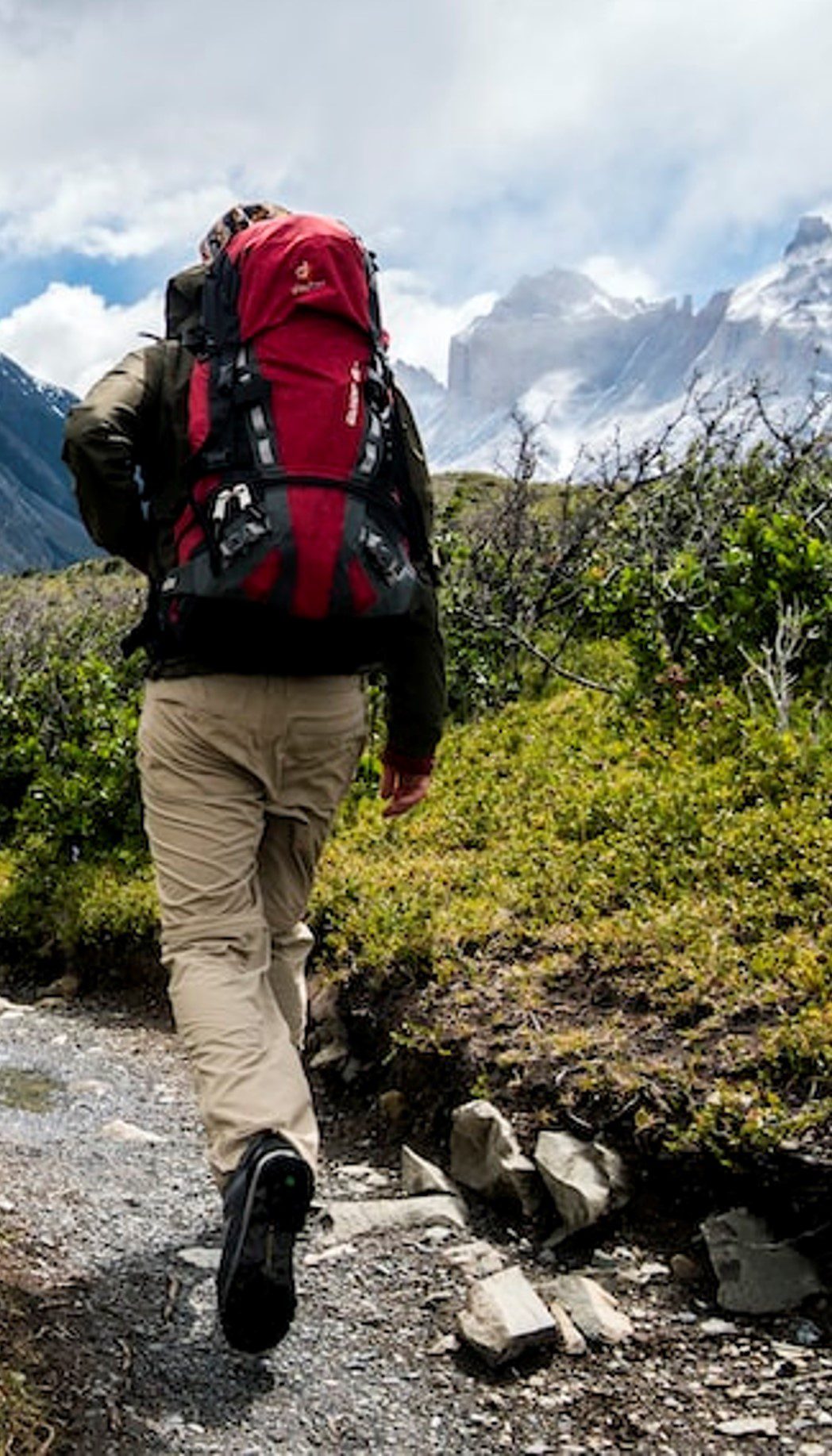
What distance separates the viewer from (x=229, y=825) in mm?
3467

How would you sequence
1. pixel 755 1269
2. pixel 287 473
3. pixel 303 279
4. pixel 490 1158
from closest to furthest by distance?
pixel 287 473 < pixel 303 279 < pixel 755 1269 < pixel 490 1158

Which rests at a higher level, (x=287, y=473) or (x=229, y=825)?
(x=287, y=473)

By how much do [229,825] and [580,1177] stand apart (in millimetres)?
1588

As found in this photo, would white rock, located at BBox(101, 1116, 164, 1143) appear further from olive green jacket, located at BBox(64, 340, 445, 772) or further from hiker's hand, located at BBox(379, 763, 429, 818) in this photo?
olive green jacket, located at BBox(64, 340, 445, 772)

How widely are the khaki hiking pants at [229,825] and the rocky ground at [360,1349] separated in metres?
0.54

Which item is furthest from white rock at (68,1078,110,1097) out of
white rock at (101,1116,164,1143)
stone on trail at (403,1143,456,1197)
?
stone on trail at (403,1143,456,1197)

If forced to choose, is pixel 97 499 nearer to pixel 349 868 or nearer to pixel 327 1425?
pixel 327 1425

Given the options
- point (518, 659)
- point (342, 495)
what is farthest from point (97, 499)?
point (518, 659)

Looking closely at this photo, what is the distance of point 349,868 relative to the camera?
277 inches

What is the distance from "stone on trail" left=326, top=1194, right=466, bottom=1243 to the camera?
4035mm

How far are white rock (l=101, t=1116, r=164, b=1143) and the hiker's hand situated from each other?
176cm

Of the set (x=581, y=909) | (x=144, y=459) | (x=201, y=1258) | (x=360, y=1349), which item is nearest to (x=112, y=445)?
(x=144, y=459)

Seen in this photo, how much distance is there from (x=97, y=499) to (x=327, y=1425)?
91.7 inches

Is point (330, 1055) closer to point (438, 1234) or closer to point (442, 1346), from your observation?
point (438, 1234)
